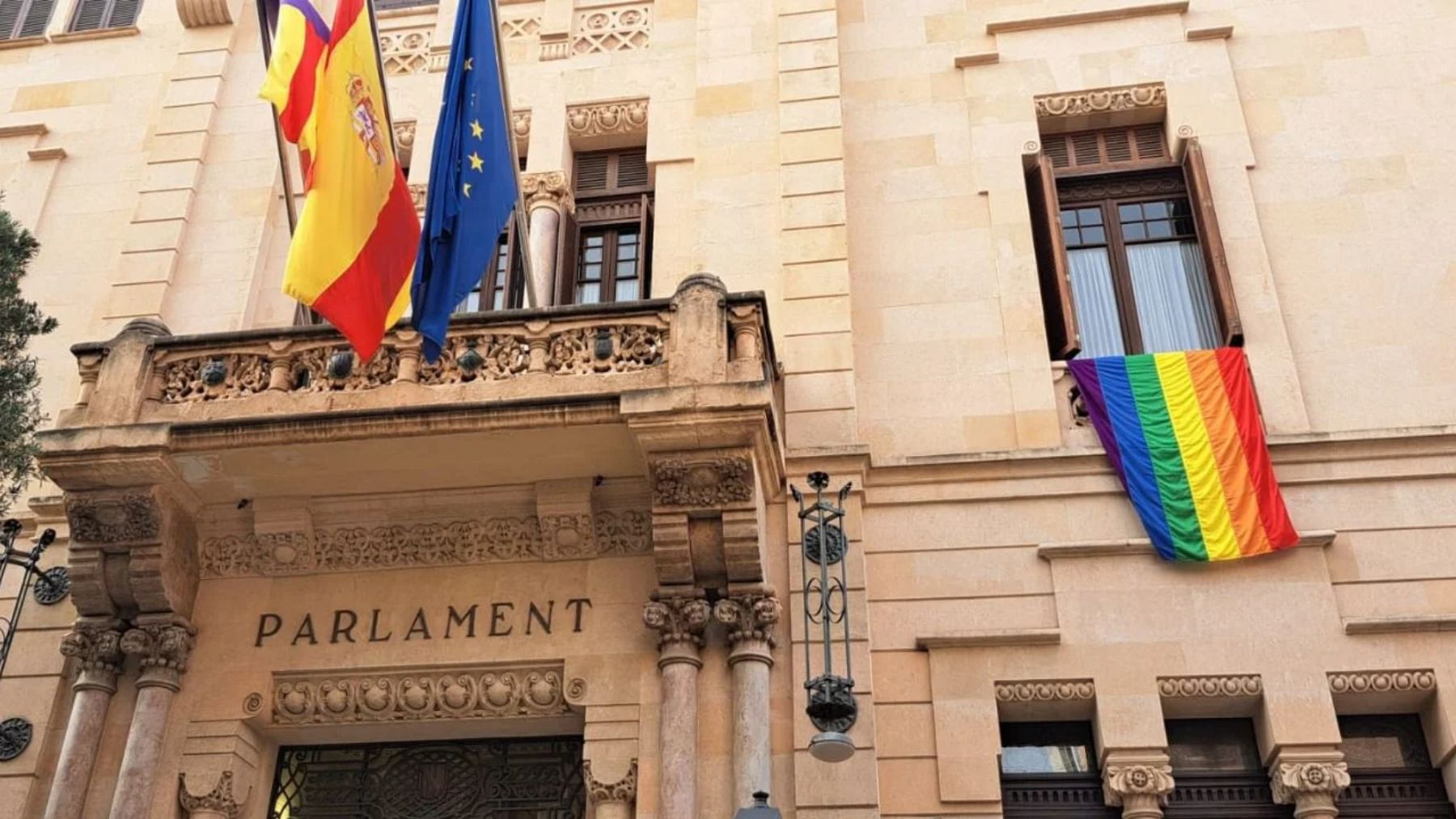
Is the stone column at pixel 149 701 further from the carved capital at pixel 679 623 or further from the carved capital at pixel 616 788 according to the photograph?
the carved capital at pixel 679 623

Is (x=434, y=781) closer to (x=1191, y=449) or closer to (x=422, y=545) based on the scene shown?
(x=422, y=545)

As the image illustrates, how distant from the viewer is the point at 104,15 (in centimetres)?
1770

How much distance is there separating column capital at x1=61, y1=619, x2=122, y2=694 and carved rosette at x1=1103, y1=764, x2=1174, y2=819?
28.6 feet

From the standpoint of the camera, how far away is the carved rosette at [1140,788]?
10328mm

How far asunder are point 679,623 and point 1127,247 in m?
6.64

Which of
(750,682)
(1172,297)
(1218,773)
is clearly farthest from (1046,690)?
(1172,297)

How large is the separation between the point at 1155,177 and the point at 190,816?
11614 mm

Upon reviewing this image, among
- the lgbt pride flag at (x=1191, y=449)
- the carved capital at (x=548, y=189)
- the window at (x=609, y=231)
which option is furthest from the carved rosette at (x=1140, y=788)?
the carved capital at (x=548, y=189)

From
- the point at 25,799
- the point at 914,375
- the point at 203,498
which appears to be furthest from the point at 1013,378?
the point at 25,799

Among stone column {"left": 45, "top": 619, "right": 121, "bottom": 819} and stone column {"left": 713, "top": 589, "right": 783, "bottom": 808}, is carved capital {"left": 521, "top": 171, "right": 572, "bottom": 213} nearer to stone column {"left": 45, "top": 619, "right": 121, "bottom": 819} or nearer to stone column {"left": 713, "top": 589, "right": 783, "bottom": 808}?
stone column {"left": 713, "top": 589, "right": 783, "bottom": 808}

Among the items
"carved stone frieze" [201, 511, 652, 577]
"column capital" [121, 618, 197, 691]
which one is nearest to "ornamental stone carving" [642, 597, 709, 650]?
"carved stone frieze" [201, 511, 652, 577]

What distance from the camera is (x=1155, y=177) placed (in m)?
14.2

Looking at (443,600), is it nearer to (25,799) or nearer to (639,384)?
(639,384)

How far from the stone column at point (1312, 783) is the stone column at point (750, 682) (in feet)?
13.5
